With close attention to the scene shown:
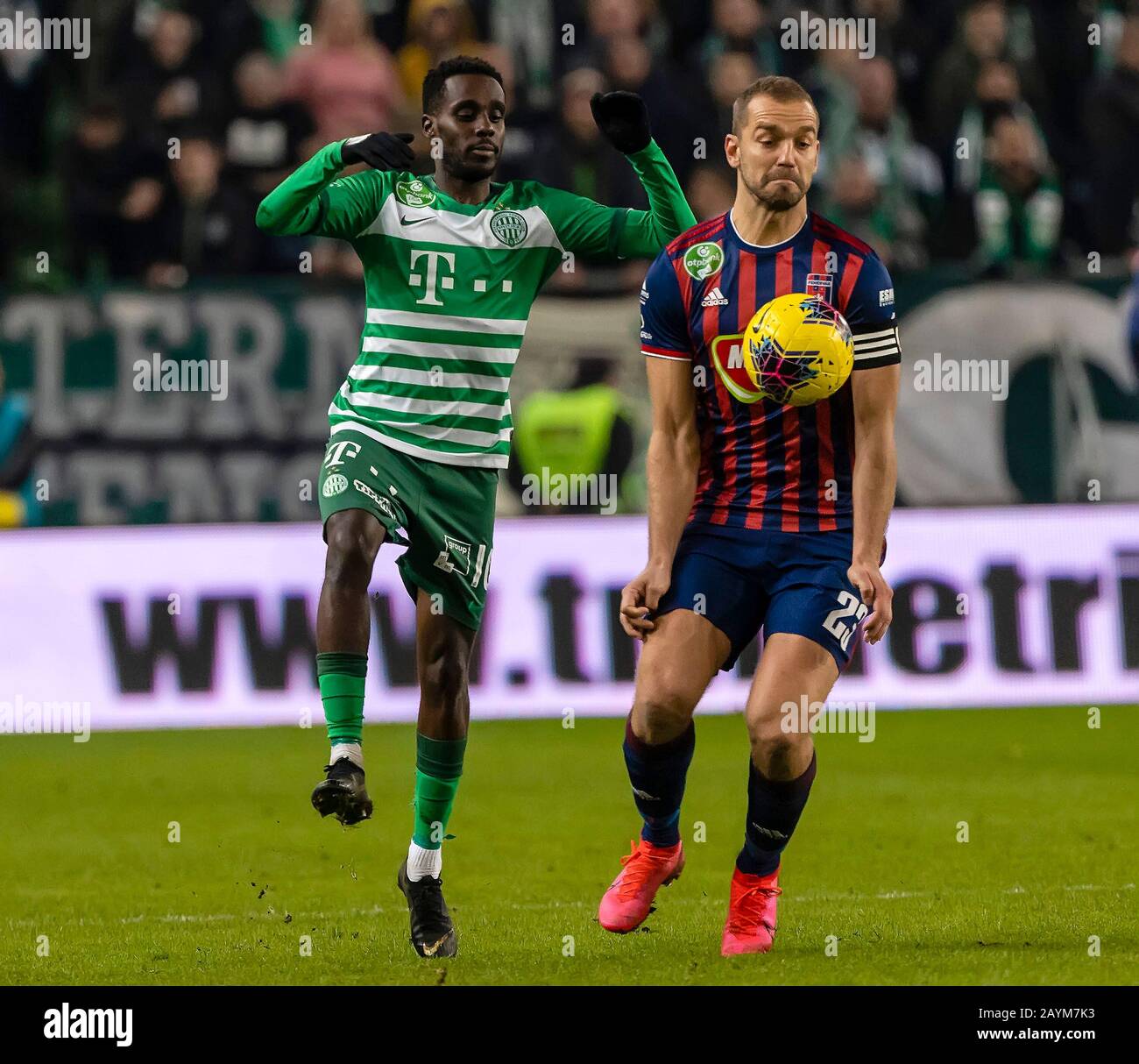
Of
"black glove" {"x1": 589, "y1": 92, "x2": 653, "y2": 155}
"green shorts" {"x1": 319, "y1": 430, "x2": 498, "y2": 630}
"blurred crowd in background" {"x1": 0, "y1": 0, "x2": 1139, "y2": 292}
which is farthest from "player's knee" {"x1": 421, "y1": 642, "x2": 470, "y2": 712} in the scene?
"blurred crowd in background" {"x1": 0, "y1": 0, "x2": 1139, "y2": 292}

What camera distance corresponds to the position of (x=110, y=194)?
14133 millimetres

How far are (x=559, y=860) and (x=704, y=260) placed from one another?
2.87 m

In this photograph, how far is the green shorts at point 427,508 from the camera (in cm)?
612

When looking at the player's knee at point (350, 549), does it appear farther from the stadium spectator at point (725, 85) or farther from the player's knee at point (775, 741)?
the stadium spectator at point (725, 85)

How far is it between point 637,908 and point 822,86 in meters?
9.89

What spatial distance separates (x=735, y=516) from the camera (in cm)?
608

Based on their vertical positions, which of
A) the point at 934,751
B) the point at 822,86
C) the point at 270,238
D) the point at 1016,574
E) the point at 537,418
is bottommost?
the point at 934,751

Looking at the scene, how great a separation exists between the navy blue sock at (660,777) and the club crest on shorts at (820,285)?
1307 mm

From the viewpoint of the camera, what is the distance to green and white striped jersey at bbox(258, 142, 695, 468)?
6.33 meters

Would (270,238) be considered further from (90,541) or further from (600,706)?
(600,706)

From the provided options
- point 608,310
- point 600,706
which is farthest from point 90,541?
point 608,310

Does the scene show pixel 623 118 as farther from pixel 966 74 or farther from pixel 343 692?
pixel 966 74

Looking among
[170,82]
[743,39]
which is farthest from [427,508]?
[743,39]
